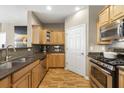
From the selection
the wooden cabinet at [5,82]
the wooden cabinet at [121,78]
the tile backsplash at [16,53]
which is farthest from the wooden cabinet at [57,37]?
the wooden cabinet at [5,82]

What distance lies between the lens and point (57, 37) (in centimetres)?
788

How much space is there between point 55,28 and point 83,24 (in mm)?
3265

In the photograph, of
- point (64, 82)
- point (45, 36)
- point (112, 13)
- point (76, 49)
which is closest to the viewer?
point (112, 13)

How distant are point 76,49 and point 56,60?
1.89 m

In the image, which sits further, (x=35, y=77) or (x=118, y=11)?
(x=35, y=77)

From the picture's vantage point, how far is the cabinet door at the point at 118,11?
2.78m

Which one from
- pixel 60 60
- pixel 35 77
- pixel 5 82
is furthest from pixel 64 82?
pixel 5 82

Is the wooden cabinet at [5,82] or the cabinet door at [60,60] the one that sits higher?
the wooden cabinet at [5,82]

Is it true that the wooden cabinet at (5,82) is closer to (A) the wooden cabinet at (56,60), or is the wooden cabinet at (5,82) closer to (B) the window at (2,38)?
(B) the window at (2,38)

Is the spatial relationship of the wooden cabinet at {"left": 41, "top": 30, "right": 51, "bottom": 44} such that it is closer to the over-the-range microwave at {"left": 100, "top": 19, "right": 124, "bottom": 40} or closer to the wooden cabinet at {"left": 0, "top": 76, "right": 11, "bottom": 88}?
the over-the-range microwave at {"left": 100, "top": 19, "right": 124, "bottom": 40}

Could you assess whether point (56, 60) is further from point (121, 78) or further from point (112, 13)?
point (121, 78)

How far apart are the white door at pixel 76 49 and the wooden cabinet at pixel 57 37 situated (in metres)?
1.09
